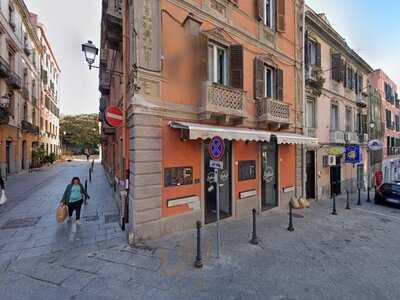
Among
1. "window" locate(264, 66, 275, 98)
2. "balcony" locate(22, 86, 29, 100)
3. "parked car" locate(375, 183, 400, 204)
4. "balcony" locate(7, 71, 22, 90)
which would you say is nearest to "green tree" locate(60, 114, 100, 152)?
"balcony" locate(22, 86, 29, 100)

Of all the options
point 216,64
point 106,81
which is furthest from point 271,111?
point 106,81

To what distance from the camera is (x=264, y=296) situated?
13.0ft

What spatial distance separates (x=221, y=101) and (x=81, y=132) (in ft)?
183

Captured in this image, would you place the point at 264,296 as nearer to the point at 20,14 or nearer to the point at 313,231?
the point at 313,231

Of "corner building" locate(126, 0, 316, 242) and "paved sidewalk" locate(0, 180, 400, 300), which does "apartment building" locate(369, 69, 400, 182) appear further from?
"paved sidewalk" locate(0, 180, 400, 300)

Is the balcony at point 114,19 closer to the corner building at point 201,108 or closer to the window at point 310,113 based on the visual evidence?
the corner building at point 201,108

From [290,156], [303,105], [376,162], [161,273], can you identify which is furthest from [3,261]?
[376,162]

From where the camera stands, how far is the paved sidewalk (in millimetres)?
4016

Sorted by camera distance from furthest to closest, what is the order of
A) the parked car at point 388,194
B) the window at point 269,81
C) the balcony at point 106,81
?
the balcony at point 106,81
the parked car at point 388,194
the window at point 269,81

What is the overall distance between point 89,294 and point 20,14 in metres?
27.4

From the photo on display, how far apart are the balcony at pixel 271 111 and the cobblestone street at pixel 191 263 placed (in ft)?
13.4

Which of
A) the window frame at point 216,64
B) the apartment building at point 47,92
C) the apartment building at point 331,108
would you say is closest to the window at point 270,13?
the apartment building at point 331,108

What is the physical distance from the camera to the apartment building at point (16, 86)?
57.5 ft

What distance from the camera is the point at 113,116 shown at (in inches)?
282
